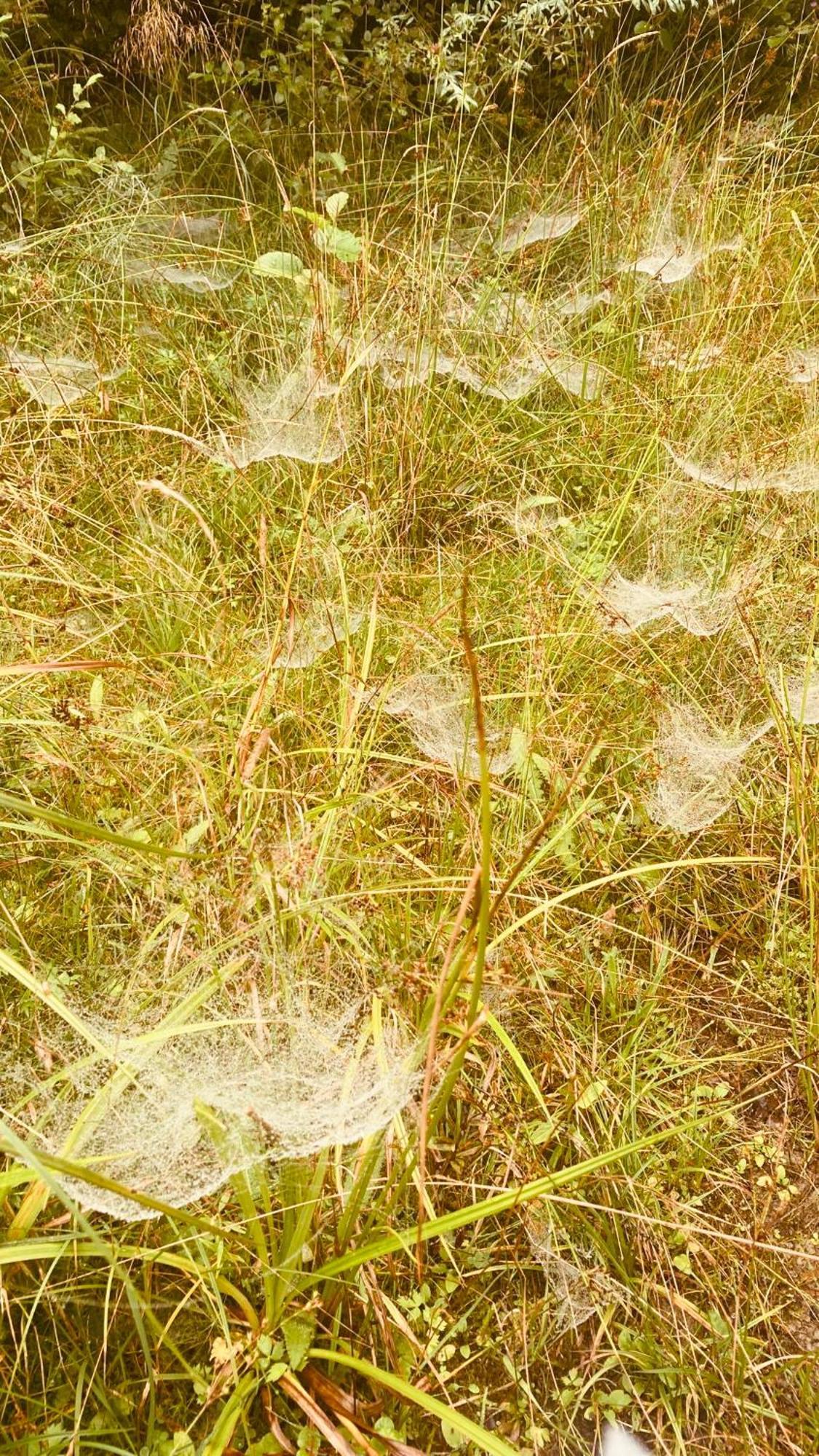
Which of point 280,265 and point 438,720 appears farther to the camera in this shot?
point 280,265

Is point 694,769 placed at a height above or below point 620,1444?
above

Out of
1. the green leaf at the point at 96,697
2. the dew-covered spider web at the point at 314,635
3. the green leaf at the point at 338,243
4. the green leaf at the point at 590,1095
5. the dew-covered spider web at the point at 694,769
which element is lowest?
the green leaf at the point at 590,1095

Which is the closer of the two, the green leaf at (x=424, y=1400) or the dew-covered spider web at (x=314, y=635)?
the green leaf at (x=424, y=1400)

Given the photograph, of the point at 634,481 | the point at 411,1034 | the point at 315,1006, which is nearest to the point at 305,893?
the point at 315,1006

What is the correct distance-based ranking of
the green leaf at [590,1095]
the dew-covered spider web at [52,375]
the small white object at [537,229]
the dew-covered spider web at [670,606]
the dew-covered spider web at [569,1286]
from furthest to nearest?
the small white object at [537,229]
the dew-covered spider web at [52,375]
the dew-covered spider web at [670,606]
the green leaf at [590,1095]
the dew-covered spider web at [569,1286]

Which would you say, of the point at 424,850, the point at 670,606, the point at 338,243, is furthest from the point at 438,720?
the point at 338,243

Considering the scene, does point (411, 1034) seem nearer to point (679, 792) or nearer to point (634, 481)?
point (679, 792)

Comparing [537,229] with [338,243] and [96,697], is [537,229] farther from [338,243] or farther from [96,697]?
[96,697]

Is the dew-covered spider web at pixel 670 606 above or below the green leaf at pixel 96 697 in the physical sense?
below

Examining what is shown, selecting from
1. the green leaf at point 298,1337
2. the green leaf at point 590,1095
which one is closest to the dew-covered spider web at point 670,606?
the green leaf at point 590,1095

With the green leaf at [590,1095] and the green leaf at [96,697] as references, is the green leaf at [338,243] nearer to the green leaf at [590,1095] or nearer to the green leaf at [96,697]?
the green leaf at [96,697]
